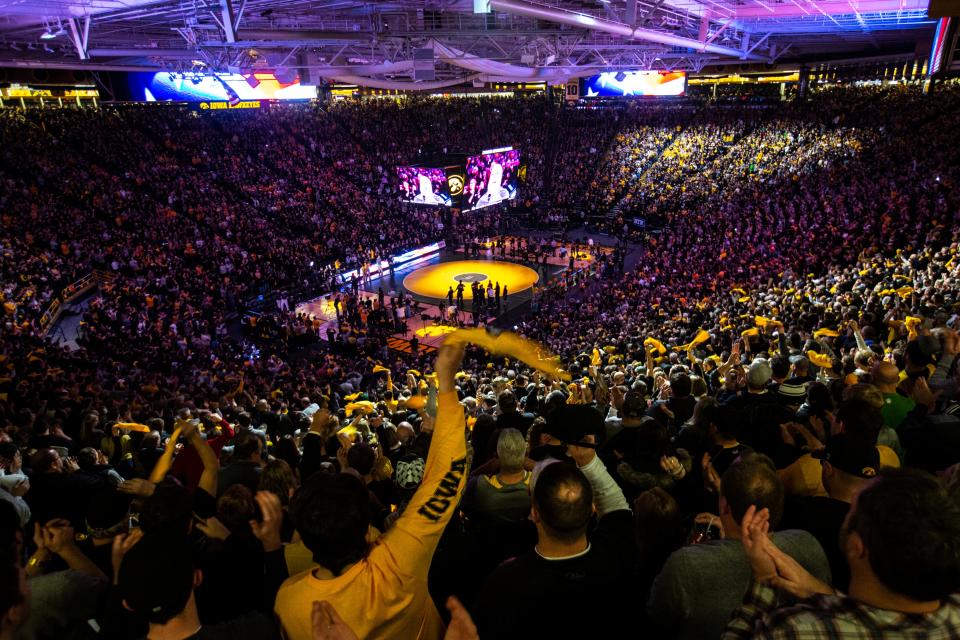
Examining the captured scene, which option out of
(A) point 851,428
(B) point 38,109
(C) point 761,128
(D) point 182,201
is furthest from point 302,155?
(A) point 851,428

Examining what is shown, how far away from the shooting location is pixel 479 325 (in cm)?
1922

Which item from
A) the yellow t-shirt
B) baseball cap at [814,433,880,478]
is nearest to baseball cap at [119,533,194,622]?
the yellow t-shirt

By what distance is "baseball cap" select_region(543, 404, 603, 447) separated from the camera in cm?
320

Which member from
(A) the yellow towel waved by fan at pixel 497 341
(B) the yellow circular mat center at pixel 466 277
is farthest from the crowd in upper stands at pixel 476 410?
(B) the yellow circular mat center at pixel 466 277

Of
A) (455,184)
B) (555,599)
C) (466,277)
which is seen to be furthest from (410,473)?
(455,184)

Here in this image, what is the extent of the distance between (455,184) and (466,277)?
4.63 m

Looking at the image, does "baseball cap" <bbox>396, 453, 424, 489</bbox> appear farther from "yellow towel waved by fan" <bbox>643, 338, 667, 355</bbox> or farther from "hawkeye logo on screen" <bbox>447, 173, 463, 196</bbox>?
"hawkeye logo on screen" <bbox>447, 173, 463, 196</bbox>

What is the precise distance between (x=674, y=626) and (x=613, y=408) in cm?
387

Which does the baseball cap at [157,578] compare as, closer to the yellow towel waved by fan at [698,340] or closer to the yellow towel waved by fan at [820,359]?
the yellow towel waved by fan at [820,359]

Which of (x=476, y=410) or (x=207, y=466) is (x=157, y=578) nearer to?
(x=207, y=466)

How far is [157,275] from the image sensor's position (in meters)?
21.4

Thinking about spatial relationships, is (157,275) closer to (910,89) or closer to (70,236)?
(70,236)

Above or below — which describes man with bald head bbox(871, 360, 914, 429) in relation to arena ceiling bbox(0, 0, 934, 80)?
below

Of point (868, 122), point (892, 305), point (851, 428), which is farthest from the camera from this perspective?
point (868, 122)
